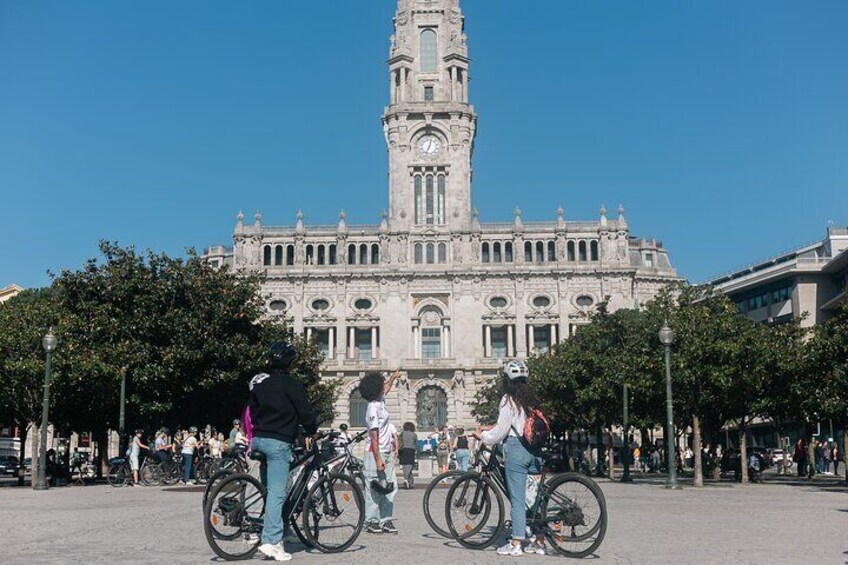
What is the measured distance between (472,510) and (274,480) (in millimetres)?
2849

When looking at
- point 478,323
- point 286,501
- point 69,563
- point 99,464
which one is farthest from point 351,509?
point 478,323

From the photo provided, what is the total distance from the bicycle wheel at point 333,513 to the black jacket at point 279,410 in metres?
0.88

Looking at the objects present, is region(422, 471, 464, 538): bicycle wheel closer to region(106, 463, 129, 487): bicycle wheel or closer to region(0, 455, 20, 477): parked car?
region(106, 463, 129, 487): bicycle wheel

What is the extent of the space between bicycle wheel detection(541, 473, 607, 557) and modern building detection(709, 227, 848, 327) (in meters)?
65.9

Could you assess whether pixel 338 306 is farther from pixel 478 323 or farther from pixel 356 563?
pixel 356 563

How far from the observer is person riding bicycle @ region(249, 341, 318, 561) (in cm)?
1154

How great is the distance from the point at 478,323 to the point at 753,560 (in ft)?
258

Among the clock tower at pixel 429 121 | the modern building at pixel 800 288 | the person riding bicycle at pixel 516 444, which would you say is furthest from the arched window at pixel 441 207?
the person riding bicycle at pixel 516 444

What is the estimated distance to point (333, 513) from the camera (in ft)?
41.2

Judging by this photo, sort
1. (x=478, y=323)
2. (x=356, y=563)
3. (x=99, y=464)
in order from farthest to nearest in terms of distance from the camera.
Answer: (x=478, y=323) → (x=99, y=464) → (x=356, y=563)

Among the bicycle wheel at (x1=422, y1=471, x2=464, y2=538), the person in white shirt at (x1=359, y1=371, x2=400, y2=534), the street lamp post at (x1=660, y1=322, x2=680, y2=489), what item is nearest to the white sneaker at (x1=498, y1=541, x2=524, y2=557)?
the bicycle wheel at (x1=422, y1=471, x2=464, y2=538)

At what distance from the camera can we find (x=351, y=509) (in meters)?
12.6

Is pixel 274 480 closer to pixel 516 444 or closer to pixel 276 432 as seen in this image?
pixel 276 432

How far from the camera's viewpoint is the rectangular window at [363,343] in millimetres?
91500
